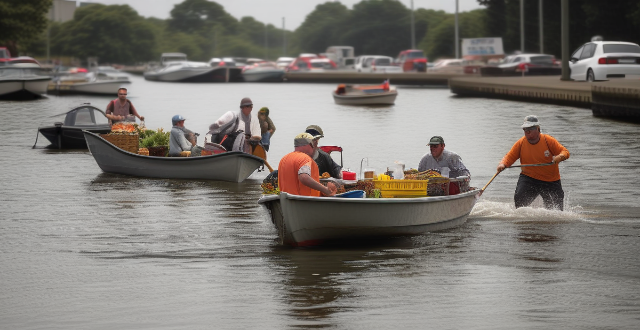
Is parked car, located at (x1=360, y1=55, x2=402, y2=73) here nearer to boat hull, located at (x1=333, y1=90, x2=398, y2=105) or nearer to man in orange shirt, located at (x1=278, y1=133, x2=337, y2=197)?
boat hull, located at (x1=333, y1=90, x2=398, y2=105)

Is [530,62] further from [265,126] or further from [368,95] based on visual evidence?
[265,126]

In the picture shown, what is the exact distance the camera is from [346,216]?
13.5 meters

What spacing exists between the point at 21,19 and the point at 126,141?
75.0 m

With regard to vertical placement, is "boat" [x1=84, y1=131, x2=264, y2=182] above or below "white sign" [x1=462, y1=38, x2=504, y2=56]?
below

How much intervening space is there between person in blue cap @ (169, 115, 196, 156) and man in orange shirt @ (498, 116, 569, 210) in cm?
732

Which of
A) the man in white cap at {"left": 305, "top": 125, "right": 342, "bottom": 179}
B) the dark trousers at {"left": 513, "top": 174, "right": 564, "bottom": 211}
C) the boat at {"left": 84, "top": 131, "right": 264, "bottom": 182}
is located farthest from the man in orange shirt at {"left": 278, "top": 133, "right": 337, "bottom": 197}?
the boat at {"left": 84, "top": 131, "right": 264, "bottom": 182}

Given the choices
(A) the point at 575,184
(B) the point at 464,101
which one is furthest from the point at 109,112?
(B) the point at 464,101

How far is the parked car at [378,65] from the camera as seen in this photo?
3137 inches

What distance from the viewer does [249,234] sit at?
15.0 meters

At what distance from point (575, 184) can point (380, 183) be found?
7882mm

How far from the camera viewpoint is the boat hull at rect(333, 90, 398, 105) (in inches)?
1927

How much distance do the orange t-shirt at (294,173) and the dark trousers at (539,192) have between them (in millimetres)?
3546

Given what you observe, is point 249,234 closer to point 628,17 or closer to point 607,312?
point 607,312

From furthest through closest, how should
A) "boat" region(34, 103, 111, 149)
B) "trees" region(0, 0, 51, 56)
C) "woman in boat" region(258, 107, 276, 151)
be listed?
"trees" region(0, 0, 51, 56) → "boat" region(34, 103, 111, 149) → "woman in boat" region(258, 107, 276, 151)
